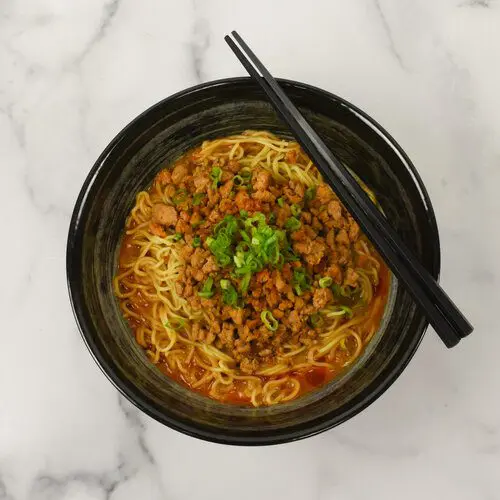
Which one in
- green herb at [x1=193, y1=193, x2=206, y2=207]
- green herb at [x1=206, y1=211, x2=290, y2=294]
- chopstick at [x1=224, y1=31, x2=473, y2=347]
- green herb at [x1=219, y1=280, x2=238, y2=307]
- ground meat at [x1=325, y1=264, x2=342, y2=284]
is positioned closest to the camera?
chopstick at [x1=224, y1=31, x2=473, y2=347]

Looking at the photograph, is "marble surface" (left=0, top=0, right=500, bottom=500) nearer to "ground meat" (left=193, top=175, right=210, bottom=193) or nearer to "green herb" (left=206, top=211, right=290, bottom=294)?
"ground meat" (left=193, top=175, right=210, bottom=193)

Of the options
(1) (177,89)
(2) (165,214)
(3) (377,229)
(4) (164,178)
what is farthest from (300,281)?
(1) (177,89)

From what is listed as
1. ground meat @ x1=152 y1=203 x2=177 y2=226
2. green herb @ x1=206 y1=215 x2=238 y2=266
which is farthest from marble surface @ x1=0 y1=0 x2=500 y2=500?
green herb @ x1=206 y1=215 x2=238 y2=266

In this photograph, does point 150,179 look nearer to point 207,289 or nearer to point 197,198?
point 197,198

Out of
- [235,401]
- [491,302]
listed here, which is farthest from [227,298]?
[491,302]

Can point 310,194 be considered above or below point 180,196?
below

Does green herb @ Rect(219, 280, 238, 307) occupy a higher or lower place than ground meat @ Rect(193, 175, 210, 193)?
lower
